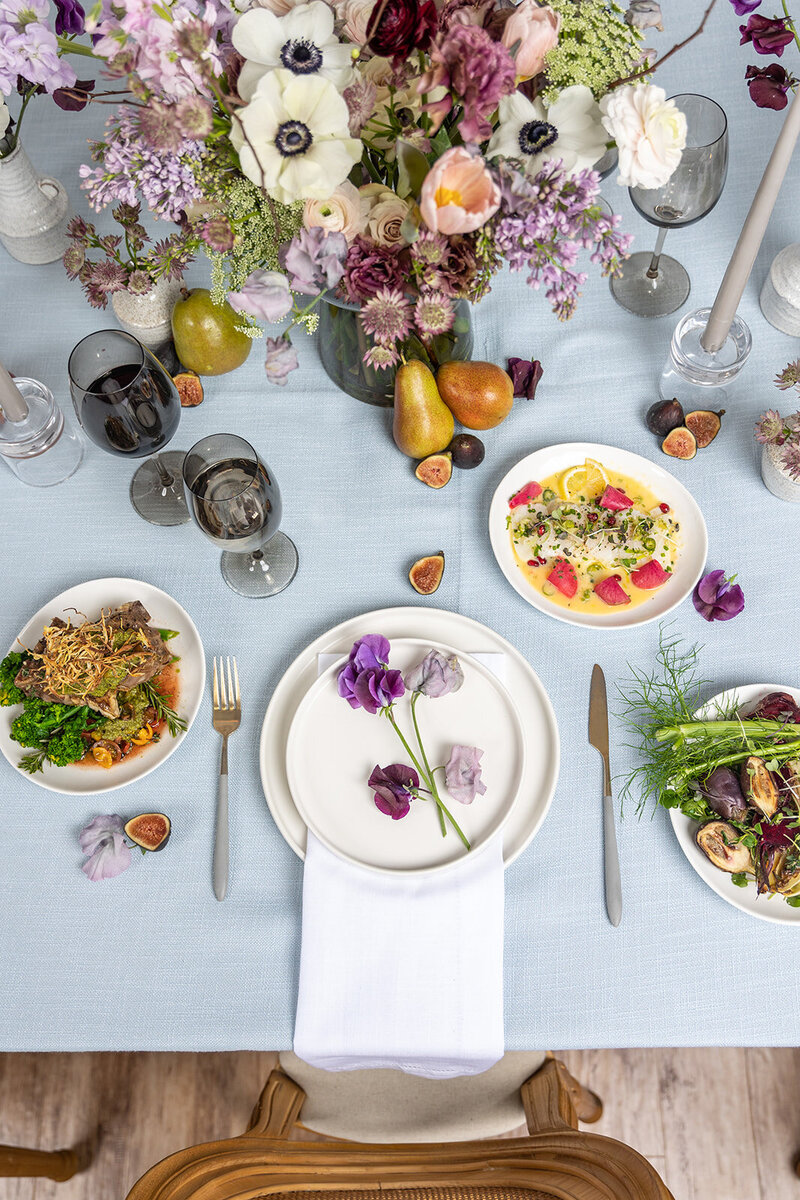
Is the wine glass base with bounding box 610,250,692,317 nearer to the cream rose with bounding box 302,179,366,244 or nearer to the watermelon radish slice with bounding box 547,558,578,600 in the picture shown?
the watermelon radish slice with bounding box 547,558,578,600

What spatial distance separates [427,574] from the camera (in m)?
1.24

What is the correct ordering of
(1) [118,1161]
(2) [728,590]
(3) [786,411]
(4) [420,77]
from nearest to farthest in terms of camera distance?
1. (4) [420,77]
2. (2) [728,590]
3. (3) [786,411]
4. (1) [118,1161]

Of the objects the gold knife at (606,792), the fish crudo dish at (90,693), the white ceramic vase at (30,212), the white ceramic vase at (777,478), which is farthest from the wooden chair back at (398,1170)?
the white ceramic vase at (30,212)

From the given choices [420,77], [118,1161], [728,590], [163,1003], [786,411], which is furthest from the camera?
[118,1161]

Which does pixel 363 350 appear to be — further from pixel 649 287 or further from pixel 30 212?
pixel 30 212

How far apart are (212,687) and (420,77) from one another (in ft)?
2.51

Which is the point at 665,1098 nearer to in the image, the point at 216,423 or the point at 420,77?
the point at 216,423

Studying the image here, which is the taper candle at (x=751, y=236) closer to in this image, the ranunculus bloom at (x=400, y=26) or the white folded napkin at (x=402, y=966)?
the ranunculus bloom at (x=400, y=26)

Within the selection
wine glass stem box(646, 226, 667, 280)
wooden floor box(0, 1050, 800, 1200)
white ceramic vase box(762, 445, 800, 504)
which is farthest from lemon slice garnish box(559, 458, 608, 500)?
wooden floor box(0, 1050, 800, 1200)

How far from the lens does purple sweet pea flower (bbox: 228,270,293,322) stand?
2.89ft

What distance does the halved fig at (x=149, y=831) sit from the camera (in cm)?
112

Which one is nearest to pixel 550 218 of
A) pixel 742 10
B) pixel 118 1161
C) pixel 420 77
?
pixel 420 77

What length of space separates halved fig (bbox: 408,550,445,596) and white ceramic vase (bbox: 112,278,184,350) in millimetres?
513

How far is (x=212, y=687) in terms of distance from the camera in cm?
120
